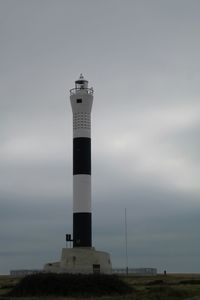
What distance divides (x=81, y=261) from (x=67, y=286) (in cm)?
2081

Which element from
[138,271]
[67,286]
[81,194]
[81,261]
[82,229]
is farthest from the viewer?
[138,271]

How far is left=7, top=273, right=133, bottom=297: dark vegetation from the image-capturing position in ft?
125

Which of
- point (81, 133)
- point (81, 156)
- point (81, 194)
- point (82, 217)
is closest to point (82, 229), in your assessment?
point (82, 217)

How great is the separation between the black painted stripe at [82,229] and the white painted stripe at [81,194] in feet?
2.16

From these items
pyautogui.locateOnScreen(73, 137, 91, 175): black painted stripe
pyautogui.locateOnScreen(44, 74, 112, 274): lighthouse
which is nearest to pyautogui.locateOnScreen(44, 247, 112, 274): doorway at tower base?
pyautogui.locateOnScreen(44, 74, 112, 274): lighthouse

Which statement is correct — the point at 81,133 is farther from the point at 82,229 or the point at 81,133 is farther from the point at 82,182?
the point at 82,229

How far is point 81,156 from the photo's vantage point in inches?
2379

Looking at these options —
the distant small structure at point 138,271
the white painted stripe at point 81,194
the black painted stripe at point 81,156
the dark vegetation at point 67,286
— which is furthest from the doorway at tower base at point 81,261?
the distant small structure at point 138,271

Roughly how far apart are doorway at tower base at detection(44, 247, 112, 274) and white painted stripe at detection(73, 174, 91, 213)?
412 centimetres

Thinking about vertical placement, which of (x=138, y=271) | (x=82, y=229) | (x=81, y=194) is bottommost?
(x=138, y=271)

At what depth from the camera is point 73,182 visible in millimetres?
61219

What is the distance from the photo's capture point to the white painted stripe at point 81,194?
6031 centimetres

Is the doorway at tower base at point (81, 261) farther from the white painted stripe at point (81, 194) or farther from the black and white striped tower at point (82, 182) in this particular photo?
the white painted stripe at point (81, 194)

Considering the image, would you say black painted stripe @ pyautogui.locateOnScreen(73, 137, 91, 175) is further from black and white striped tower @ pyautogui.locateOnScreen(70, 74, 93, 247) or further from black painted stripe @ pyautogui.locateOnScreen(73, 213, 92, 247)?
black painted stripe @ pyautogui.locateOnScreen(73, 213, 92, 247)
